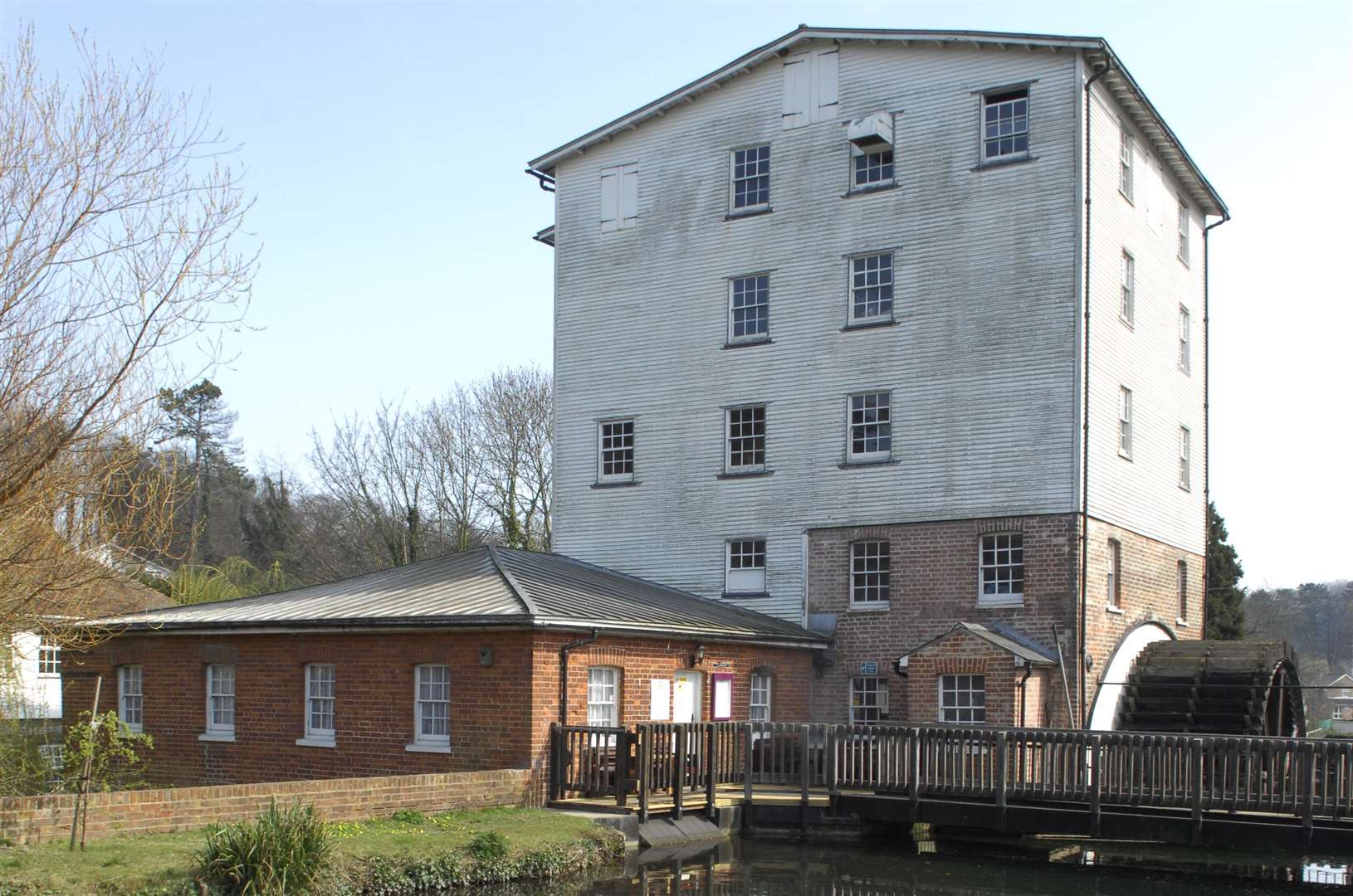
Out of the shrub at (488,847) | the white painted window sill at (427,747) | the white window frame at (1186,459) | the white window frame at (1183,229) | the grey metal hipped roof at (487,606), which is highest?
the white window frame at (1183,229)

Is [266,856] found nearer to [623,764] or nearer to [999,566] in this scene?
[623,764]

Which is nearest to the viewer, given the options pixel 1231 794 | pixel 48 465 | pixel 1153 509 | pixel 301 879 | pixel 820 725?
pixel 48 465

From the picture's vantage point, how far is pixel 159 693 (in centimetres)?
2509

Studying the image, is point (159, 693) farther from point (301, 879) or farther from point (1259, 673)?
point (1259, 673)

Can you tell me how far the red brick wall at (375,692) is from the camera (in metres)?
20.9

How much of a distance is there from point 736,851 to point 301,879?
7686 millimetres

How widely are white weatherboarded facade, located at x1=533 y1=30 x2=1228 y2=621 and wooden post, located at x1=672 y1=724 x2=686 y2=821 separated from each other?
8.27 metres

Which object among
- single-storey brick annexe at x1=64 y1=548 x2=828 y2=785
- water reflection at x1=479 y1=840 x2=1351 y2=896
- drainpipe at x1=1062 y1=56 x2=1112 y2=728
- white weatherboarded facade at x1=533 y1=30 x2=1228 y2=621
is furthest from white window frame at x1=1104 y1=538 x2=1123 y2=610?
water reflection at x1=479 y1=840 x2=1351 y2=896

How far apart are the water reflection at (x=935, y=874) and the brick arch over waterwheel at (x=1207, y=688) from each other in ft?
16.2

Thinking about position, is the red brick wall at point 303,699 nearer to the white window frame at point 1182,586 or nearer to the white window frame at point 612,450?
the white window frame at point 612,450

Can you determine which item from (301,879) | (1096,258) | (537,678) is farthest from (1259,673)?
(301,879)

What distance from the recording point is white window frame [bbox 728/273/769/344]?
1156 inches

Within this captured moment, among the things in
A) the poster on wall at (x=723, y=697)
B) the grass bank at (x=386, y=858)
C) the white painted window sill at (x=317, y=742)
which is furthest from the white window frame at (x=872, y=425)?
the grass bank at (x=386, y=858)

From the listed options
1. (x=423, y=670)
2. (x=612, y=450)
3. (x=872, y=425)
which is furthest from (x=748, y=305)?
(x=423, y=670)
